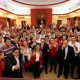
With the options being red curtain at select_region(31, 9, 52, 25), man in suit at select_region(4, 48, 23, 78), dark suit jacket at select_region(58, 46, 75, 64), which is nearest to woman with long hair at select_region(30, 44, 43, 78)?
dark suit jacket at select_region(58, 46, 75, 64)

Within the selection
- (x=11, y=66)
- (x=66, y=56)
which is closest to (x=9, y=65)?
(x=11, y=66)

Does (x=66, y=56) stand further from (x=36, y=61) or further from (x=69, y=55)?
(x=36, y=61)

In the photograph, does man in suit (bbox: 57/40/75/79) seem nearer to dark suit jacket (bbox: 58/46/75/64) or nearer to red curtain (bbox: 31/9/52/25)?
dark suit jacket (bbox: 58/46/75/64)

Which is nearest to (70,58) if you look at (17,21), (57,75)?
(57,75)

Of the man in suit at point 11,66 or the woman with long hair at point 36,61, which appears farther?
the woman with long hair at point 36,61

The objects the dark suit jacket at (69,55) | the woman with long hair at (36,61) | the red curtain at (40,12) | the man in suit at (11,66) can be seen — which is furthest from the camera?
the red curtain at (40,12)

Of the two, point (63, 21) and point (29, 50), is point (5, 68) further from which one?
point (63, 21)

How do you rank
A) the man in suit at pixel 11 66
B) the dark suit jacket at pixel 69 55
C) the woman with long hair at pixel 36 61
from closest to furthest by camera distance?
the man in suit at pixel 11 66, the dark suit jacket at pixel 69 55, the woman with long hair at pixel 36 61

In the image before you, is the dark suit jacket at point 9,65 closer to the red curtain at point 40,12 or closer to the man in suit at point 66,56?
the man in suit at point 66,56

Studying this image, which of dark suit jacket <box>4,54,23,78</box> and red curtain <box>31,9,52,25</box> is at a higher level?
red curtain <box>31,9,52,25</box>

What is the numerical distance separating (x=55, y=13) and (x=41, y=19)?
6.89 ft

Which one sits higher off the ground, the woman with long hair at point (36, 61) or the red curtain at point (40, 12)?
the red curtain at point (40, 12)

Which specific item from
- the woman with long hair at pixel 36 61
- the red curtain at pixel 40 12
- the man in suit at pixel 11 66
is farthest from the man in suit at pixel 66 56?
the red curtain at pixel 40 12

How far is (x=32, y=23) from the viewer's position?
2592 centimetres
